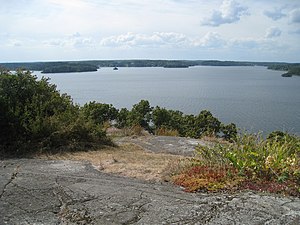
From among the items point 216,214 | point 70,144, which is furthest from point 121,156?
point 216,214

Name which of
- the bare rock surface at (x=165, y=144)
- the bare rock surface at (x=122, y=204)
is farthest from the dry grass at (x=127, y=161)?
the bare rock surface at (x=165, y=144)

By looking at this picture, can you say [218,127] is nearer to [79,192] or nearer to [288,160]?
[288,160]

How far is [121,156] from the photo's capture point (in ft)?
25.9

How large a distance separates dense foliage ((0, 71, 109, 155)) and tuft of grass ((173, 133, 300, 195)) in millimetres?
3674

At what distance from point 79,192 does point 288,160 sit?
332cm

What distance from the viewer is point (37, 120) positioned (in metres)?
8.33

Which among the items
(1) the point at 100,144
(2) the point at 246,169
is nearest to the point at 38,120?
(1) the point at 100,144

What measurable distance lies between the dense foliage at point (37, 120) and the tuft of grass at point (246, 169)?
3.67 metres

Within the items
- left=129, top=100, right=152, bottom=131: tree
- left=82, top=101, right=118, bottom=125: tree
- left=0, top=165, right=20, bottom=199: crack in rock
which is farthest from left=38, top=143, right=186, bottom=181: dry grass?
left=129, top=100, right=152, bottom=131: tree

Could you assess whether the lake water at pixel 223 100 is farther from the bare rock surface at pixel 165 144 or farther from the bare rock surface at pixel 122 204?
the bare rock surface at pixel 122 204

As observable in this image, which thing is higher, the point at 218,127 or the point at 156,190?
the point at 156,190

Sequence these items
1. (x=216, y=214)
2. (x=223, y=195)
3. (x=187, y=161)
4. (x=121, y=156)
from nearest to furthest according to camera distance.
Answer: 1. (x=216, y=214)
2. (x=223, y=195)
3. (x=187, y=161)
4. (x=121, y=156)

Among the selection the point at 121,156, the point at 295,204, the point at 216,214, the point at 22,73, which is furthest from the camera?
the point at 22,73

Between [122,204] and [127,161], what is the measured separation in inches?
111
